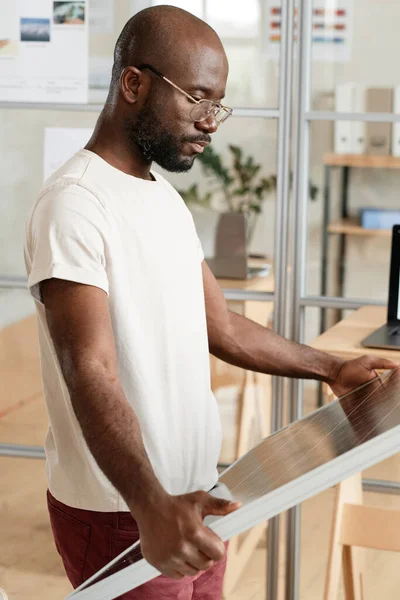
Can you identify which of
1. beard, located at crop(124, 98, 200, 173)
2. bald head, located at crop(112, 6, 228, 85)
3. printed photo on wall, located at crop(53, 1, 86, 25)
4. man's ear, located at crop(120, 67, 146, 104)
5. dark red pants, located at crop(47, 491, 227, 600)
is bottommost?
dark red pants, located at crop(47, 491, 227, 600)

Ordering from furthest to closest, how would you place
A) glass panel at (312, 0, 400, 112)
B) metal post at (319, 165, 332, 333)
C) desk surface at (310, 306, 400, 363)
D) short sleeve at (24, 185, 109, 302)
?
1. metal post at (319, 165, 332, 333)
2. glass panel at (312, 0, 400, 112)
3. desk surface at (310, 306, 400, 363)
4. short sleeve at (24, 185, 109, 302)

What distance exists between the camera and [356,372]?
5.59 ft

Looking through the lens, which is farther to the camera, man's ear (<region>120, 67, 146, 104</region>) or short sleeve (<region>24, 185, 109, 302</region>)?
man's ear (<region>120, 67, 146, 104</region>)

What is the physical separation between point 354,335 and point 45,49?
123 centimetres

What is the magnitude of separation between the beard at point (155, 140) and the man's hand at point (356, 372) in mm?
459

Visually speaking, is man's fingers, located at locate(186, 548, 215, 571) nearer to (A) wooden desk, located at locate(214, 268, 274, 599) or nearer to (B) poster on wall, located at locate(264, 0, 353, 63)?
(A) wooden desk, located at locate(214, 268, 274, 599)

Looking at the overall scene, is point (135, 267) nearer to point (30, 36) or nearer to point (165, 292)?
point (165, 292)

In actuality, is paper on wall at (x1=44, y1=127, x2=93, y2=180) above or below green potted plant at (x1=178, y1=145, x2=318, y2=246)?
above

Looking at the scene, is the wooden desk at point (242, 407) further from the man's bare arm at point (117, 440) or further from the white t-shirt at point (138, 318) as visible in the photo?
the man's bare arm at point (117, 440)

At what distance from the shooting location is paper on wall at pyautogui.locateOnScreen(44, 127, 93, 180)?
2.85 m

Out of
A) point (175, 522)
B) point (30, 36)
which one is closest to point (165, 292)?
point (175, 522)

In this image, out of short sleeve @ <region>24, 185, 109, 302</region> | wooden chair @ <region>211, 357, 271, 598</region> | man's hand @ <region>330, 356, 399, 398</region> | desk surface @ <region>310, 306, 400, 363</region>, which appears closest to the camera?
short sleeve @ <region>24, 185, 109, 302</region>

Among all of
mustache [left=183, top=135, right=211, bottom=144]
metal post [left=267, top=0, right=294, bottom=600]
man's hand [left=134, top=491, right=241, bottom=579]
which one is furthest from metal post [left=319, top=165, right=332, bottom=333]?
man's hand [left=134, top=491, right=241, bottom=579]

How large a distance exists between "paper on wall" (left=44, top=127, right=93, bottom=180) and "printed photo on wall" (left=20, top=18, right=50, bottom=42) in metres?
0.26
